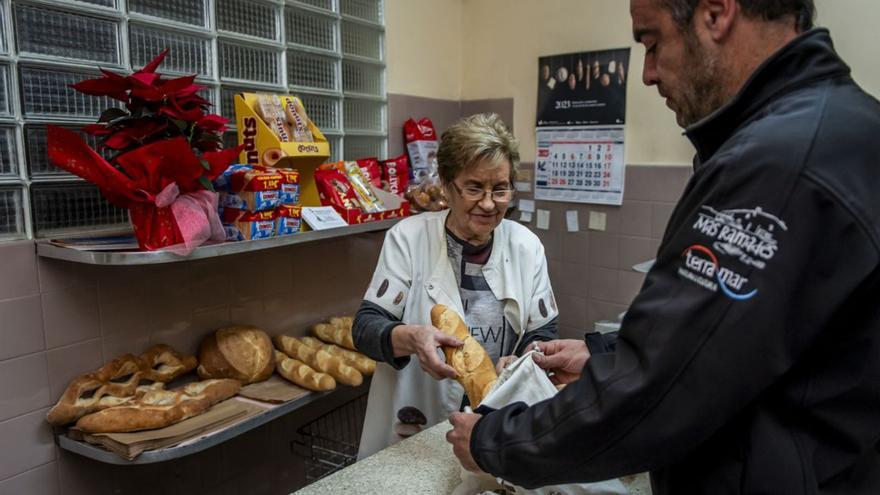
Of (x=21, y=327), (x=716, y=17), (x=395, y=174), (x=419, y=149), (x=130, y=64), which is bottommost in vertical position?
(x=21, y=327)

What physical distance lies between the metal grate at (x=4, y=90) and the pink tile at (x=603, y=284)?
221 cm

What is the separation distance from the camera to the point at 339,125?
2383 mm

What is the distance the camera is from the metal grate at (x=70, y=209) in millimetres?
1548

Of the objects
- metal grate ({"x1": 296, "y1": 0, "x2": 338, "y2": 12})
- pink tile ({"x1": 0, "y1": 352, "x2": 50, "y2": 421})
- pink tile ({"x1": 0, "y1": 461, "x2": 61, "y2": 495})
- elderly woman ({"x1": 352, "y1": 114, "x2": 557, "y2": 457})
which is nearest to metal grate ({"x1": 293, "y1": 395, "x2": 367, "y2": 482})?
elderly woman ({"x1": 352, "y1": 114, "x2": 557, "y2": 457})

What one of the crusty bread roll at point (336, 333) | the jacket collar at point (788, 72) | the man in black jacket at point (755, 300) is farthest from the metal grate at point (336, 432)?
the jacket collar at point (788, 72)

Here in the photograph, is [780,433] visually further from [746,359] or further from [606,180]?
[606,180]

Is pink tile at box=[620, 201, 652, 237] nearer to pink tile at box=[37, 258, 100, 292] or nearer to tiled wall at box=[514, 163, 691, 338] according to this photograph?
tiled wall at box=[514, 163, 691, 338]

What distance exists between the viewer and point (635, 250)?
259cm

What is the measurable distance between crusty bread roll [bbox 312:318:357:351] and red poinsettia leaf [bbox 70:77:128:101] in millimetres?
1123

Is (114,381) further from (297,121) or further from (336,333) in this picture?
(297,121)

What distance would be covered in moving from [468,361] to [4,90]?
50.9 inches

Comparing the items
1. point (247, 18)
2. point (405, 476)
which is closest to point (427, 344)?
point (405, 476)

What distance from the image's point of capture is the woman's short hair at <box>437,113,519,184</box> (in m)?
1.53

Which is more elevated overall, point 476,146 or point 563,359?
point 476,146
